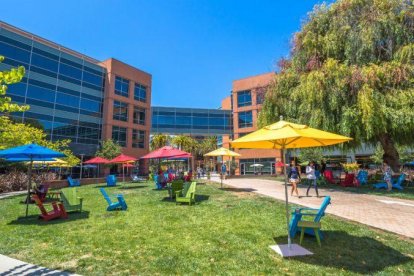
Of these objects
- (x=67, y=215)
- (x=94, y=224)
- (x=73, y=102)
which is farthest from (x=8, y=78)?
(x=73, y=102)

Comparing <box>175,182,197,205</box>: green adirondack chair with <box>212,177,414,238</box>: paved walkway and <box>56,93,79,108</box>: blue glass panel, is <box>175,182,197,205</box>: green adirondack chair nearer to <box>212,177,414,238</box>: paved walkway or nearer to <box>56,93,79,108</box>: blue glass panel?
<box>212,177,414,238</box>: paved walkway

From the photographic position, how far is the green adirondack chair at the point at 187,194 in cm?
1125

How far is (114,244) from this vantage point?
20.0 feet

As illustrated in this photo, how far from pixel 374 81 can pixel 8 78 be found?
16.6m

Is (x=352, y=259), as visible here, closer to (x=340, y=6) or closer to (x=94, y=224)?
(x=94, y=224)

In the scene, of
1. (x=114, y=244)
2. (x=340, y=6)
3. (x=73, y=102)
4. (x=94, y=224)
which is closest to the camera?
(x=114, y=244)

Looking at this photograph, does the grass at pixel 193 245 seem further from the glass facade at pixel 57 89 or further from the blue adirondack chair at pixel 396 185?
the glass facade at pixel 57 89

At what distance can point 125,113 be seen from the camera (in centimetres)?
4259

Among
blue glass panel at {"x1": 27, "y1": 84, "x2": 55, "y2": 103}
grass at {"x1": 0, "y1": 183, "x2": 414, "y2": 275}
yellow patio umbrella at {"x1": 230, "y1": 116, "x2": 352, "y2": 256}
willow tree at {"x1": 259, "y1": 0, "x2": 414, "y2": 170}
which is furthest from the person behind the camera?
blue glass panel at {"x1": 27, "y1": 84, "x2": 55, "y2": 103}

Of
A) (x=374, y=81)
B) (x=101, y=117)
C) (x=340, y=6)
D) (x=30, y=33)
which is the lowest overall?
(x=374, y=81)

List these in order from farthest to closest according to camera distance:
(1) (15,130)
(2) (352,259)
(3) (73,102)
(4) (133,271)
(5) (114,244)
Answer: (3) (73,102) < (1) (15,130) < (5) (114,244) < (2) (352,259) < (4) (133,271)

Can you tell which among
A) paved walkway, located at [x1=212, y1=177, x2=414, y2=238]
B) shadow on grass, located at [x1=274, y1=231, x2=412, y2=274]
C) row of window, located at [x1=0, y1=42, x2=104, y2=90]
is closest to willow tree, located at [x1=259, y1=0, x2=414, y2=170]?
paved walkway, located at [x1=212, y1=177, x2=414, y2=238]

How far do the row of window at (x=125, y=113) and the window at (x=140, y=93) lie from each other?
1.46m

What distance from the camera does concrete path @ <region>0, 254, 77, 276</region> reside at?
15.1ft
